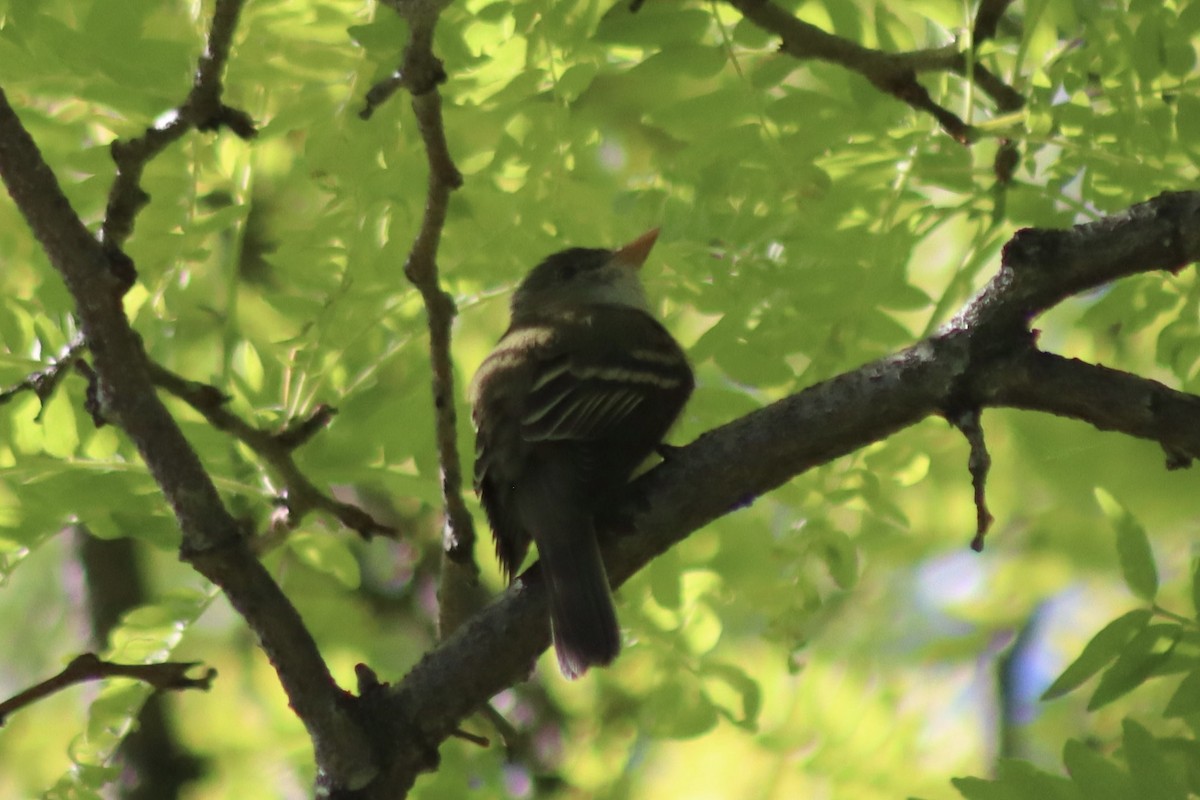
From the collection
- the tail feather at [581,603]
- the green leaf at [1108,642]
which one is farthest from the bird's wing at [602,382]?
the green leaf at [1108,642]

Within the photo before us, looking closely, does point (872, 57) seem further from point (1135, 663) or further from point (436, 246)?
point (1135, 663)

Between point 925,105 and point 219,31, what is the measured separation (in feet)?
4.97

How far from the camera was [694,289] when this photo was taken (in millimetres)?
3420

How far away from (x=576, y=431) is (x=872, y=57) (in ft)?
3.91

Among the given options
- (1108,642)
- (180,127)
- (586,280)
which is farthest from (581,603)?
(586,280)

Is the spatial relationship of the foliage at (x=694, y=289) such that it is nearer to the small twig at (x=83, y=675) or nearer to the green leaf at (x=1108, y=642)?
the green leaf at (x=1108, y=642)

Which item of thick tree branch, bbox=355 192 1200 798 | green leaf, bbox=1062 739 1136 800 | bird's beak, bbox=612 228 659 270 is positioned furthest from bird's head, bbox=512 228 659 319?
green leaf, bbox=1062 739 1136 800

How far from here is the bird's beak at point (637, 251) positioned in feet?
11.4

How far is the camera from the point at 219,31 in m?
2.90

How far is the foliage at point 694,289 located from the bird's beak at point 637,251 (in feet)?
0.12

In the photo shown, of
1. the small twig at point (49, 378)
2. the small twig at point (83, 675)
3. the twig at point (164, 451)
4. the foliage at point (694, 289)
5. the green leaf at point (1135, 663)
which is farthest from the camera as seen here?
the foliage at point (694, 289)

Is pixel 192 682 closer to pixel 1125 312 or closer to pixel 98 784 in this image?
pixel 98 784

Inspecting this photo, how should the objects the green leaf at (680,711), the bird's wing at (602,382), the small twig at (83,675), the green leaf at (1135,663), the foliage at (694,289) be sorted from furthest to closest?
1. the bird's wing at (602,382)
2. the green leaf at (680,711)
3. the foliage at (694,289)
4. the green leaf at (1135,663)
5. the small twig at (83,675)

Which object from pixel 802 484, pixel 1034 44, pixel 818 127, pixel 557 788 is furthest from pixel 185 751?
pixel 1034 44
